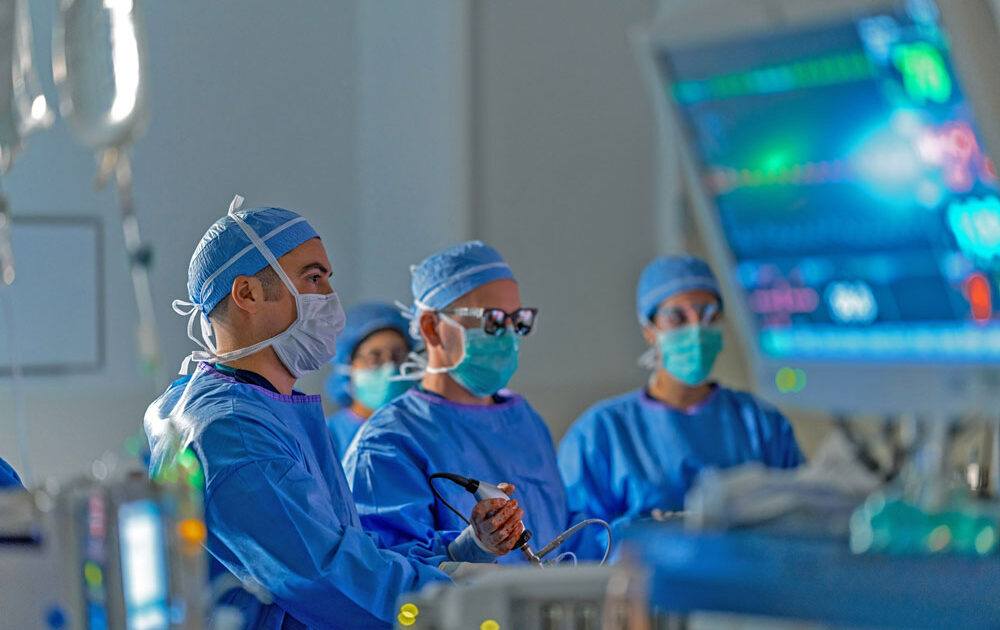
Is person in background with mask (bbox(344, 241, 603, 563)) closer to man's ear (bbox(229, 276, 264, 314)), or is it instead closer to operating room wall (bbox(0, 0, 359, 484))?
man's ear (bbox(229, 276, 264, 314))

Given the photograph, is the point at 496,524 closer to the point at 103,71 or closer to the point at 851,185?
the point at 103,71

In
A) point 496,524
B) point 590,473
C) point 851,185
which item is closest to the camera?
point 851,185

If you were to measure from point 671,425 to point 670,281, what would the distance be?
39 cm

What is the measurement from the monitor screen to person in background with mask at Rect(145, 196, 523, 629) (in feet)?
3.29

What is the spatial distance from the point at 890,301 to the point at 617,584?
37cm

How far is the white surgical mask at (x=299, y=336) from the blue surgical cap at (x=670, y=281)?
1.36 m

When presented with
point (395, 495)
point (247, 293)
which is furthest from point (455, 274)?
point (247, 293)

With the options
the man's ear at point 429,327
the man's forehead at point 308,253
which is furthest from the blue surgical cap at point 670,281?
the man's forehead at point 308,253

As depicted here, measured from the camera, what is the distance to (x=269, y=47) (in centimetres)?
500

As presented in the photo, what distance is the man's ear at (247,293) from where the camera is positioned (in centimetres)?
239

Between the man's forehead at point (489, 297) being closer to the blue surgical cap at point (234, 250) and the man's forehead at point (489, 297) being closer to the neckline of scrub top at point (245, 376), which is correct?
the blue surgical cap at point (234, 250)

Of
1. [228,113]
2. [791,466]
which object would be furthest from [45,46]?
[791,466]

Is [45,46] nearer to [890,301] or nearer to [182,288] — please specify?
[182,288]

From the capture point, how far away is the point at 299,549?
2.09 meters
